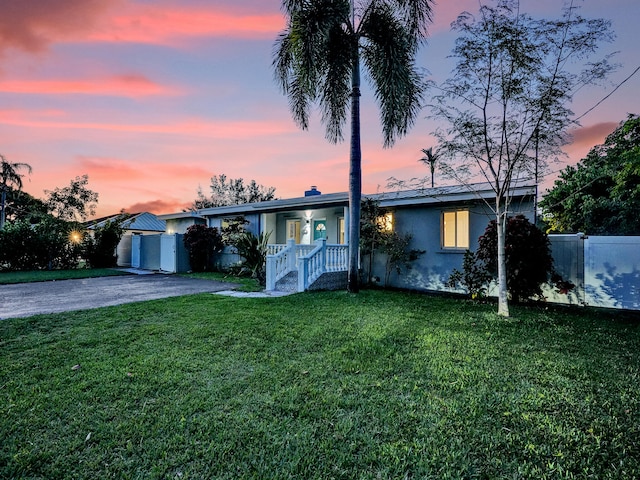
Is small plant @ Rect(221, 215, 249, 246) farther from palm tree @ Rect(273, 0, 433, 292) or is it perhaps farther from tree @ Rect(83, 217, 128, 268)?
palm tree @ Rect(273, 0, 433, 292)

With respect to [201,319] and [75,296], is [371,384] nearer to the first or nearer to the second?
[201,319]

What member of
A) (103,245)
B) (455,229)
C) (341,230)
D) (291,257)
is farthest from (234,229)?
(455,229)

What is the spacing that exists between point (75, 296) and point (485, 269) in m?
11.2

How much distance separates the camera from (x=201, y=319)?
5938 mm

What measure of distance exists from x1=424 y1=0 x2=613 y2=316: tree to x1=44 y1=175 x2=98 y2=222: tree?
3560 cm

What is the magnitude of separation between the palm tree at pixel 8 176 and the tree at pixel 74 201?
3263 mm

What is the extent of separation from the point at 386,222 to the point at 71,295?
32.3 ft

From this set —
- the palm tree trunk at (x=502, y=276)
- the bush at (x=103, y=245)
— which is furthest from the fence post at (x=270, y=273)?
the bush at (x=103, y=245)

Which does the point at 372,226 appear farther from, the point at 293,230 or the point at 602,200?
the point at 602,200

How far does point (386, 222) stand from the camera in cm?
1094

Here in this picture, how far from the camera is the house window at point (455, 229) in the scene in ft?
31.8

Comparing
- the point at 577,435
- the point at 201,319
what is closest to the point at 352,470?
the point at 577,435

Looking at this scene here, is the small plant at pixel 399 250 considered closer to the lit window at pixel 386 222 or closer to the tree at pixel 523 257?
the lit window at pixel 386 222

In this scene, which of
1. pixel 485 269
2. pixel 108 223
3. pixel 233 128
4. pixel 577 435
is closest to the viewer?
pixel 577 435
